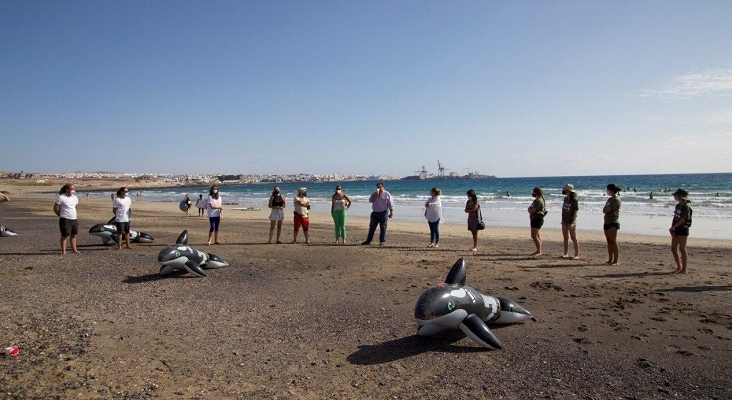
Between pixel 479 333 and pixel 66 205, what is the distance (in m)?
10.4

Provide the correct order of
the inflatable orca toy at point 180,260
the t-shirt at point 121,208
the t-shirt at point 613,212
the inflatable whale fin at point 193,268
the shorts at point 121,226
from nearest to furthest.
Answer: the inflatable orca toy at point 180,260, the inflatable whale fin at point 193,268, the t-shirt at point 613,212, the t-shirt at point 121,208, the shorts at point 121,226

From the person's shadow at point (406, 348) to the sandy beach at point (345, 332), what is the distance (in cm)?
2

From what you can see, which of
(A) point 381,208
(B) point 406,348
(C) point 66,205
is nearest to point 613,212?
(A) point 381,208

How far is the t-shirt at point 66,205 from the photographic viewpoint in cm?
1082

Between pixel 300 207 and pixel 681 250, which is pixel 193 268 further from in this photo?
pixel 681 250

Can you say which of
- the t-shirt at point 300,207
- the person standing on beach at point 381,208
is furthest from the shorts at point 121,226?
the person standing on beach at point 381,208

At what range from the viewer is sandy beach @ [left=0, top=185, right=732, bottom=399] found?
4.43 meters

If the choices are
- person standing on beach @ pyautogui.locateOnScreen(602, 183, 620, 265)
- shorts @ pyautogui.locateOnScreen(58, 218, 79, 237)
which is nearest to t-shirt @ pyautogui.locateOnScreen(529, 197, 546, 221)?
person standing on beach @ pyautogui.locateOnScreen(602, 183, 620, 265)

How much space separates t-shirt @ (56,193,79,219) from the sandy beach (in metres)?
1.15

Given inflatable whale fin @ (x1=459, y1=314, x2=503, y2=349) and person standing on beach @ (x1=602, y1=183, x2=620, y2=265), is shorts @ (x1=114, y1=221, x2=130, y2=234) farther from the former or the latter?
person standing on beach @ (x1=602, y1=183, x2=620, y2=265)

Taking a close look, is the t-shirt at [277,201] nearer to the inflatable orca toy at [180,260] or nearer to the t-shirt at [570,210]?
the inflatable orca toy at [180,260]

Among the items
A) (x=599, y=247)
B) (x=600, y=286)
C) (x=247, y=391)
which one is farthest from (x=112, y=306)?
(x=599, y=247)

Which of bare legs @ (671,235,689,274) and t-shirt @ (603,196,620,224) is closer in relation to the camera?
bare legs @ (671,235,689,274)

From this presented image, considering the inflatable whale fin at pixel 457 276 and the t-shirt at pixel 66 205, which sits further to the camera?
the t-shirt at pixel 66 205
